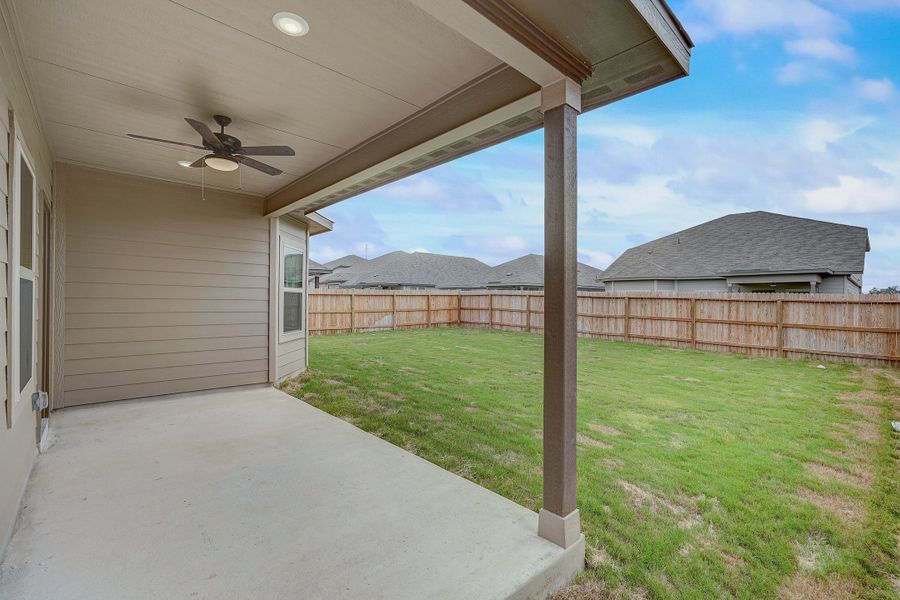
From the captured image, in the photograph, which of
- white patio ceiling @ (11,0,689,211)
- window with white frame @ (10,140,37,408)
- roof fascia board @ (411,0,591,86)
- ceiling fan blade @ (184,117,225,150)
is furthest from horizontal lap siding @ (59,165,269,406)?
roof fascia board @ (411,0,591,86)

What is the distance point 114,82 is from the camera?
7.91 ft

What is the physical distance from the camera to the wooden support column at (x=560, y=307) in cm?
185

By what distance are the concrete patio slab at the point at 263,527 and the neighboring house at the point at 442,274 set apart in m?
18.9

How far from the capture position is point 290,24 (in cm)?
186

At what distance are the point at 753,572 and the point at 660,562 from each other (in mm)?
404

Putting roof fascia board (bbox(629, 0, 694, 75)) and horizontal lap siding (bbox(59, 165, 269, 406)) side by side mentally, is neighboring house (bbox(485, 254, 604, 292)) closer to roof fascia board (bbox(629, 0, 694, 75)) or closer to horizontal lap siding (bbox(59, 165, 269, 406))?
horizontal lap siding (bbox(59, 165, 269, 406))

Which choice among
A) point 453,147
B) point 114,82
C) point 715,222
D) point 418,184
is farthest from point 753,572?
point 418,184

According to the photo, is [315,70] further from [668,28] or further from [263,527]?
[263,527]

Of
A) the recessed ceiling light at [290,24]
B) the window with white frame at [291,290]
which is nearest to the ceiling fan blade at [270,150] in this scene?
the recessed ceiling light at [290,24]

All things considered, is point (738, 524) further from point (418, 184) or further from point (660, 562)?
point (418, 184)

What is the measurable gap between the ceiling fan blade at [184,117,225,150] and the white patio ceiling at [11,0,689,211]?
20 cm

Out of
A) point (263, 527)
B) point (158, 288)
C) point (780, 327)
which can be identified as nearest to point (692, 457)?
point (263, 527)

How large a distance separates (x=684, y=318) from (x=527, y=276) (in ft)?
42.5

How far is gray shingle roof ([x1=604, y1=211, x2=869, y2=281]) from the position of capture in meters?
10.1
